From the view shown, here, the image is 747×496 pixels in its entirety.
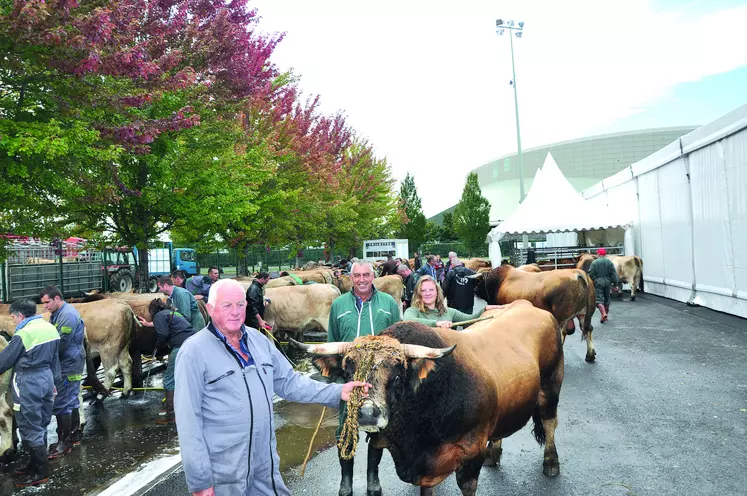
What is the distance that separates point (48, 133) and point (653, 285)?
61.4ft

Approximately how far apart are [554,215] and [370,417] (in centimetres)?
1993

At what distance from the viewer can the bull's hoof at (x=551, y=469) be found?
4551mm

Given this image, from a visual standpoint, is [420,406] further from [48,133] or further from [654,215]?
[654,215]

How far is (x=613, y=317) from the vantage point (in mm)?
13594

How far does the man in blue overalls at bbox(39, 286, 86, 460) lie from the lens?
5.44 m

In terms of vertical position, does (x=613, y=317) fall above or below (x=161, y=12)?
below

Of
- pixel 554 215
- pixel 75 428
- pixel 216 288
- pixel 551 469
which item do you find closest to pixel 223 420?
pixel 216 288

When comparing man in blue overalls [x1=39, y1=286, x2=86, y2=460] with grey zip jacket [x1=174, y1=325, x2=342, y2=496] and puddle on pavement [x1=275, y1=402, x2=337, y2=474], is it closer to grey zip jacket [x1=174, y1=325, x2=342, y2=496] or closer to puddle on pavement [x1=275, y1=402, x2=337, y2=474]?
puddle on pavement [x1=275, y1=402, x2=337, y2=474]

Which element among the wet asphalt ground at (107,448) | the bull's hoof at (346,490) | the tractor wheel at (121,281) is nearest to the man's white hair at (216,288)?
the bull's hoof at (346,490)

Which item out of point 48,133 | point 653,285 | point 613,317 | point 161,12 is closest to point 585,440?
point 48,133

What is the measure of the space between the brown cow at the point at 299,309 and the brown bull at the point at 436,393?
6919 mm

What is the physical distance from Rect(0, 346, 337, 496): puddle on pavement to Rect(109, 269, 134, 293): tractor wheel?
15.1 m

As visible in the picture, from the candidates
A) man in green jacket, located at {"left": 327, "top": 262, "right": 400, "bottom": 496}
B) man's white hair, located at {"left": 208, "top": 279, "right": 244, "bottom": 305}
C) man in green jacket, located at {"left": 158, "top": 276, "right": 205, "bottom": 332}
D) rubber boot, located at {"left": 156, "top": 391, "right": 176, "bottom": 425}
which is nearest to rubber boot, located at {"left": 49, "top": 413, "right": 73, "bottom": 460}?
rubber boot, located at {"left": 156, "top": 391, "right": 176, "bottom": 425}

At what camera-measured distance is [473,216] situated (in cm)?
4462
